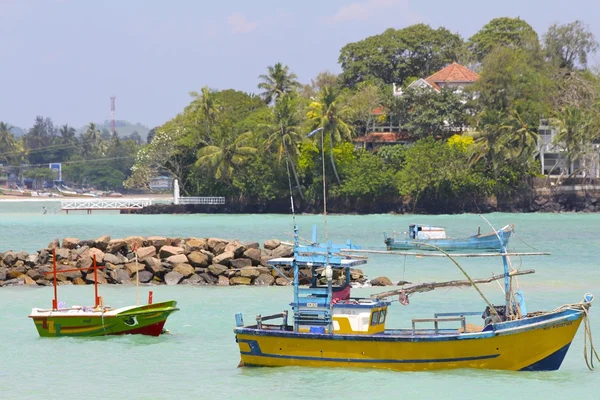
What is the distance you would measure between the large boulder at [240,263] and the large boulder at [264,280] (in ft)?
4.80

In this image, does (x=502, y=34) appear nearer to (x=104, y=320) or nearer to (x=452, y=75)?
(x=452, y=75)

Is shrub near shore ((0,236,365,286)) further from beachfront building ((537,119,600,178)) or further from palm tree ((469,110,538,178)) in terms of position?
beachfront building ((537,119,600,178))

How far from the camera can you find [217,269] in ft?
137

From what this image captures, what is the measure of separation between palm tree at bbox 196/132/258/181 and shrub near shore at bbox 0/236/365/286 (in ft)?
187

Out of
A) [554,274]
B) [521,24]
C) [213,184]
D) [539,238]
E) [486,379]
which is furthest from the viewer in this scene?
[521,24]

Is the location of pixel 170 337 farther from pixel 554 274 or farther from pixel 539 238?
pixel 539 238

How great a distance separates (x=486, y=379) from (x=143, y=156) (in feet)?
292

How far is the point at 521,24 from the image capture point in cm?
11900

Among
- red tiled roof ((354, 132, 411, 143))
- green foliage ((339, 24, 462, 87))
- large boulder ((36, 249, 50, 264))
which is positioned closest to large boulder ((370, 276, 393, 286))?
large boulder ((36, 249, 50, 264))

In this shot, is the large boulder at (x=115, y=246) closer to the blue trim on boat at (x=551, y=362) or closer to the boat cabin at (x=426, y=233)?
the boat cabin at (x=426, y=233)

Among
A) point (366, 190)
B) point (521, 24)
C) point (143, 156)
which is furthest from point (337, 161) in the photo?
point (521, 24)

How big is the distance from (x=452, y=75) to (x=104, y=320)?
277ft

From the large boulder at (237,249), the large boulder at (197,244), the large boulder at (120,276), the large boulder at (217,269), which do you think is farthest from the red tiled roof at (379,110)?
the large boulder at (120,276)

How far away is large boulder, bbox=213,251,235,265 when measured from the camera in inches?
1662
